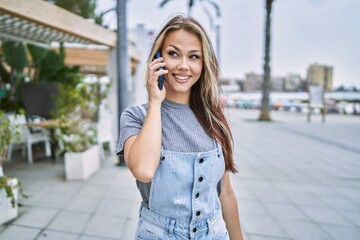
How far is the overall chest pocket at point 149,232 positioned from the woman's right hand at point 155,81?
0.48 m

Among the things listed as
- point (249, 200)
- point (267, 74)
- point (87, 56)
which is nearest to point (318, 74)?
point (267, 74)

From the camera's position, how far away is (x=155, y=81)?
98 cm

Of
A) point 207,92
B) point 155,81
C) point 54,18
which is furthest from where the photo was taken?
point 54,18

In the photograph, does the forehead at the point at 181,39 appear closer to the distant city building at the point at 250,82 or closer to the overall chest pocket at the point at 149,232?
the overall chest pocket at the point at 149,232

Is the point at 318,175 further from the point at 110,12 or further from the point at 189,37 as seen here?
the point at 110,12

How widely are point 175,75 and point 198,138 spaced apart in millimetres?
272

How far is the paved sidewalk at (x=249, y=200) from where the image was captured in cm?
268

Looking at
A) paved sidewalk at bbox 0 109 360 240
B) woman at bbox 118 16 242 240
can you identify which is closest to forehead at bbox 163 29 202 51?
woman at bbox 118 16 242 240

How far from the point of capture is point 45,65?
267 inches

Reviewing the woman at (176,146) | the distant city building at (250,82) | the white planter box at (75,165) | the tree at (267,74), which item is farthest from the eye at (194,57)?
the distant city building at (250,82)

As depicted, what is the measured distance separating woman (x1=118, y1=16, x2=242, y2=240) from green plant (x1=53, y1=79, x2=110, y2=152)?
3538mm

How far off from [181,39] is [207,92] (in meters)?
0.29

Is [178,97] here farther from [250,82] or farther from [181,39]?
[250,82]

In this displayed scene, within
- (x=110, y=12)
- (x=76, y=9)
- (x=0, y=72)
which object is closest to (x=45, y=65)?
(x=0, y=72)
